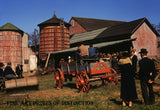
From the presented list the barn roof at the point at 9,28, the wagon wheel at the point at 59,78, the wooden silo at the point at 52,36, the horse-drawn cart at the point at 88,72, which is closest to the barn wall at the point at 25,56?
the barn roof at the point at 9,28

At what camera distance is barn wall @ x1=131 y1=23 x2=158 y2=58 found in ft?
76.8

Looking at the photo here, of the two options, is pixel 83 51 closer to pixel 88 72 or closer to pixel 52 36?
pixel 88 72

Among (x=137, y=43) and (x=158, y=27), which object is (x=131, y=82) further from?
(x=158, y=27)

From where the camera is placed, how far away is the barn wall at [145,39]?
76.8 ft

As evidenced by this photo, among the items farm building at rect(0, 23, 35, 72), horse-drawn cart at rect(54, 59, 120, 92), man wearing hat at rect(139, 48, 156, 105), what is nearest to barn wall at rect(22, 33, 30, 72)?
farm building at rect(0, 23, 35, 72)

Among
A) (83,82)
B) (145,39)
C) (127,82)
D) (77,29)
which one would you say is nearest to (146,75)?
(127,82)

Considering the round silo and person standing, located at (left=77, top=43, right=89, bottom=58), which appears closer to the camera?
person standing, located at (left=77, top=43, right=89, bottom=58)

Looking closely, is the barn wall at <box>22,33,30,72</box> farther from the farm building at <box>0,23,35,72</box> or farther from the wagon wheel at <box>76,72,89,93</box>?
the wagon wheel at <box>76,72,89,93</box>

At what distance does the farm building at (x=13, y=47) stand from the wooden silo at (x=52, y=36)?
3933mm

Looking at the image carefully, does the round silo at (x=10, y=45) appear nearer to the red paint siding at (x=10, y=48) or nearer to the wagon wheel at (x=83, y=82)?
the red paint siding at (x=10, y=48)

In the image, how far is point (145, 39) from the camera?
24781 mm

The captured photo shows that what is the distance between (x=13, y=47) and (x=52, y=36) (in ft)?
21.5

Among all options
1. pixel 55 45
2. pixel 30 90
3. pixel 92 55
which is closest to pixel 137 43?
pixel 55 45

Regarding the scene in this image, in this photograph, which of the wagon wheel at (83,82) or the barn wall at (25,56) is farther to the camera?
the barn wall at (25,56)
